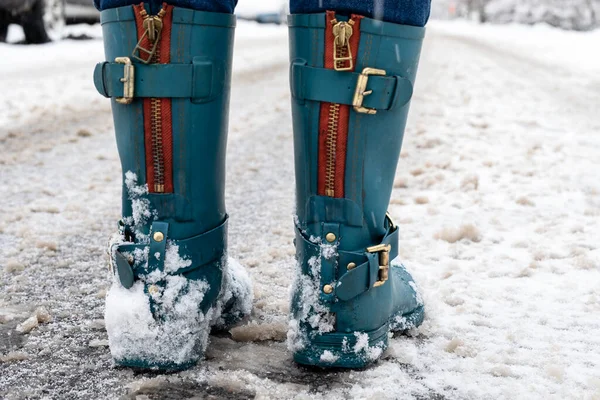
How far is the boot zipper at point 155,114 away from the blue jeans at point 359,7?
0.11 feet

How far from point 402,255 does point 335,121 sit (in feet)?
2.52

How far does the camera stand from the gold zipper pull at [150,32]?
1.01 meters

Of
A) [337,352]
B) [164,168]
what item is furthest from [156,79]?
[337,352]

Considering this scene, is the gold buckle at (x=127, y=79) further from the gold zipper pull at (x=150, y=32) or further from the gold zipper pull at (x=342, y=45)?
the gold zipper pull at (x=342, y=45)

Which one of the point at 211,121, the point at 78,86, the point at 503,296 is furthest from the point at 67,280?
the point at 78,86

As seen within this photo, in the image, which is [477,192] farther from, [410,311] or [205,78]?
[205,78]

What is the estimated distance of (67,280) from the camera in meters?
1.54

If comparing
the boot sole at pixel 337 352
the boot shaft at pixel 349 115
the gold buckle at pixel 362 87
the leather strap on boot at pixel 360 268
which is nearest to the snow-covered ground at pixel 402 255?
the boot sole at pixel 337 352

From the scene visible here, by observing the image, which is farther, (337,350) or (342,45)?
(337,350)

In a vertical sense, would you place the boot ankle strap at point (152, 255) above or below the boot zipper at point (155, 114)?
below

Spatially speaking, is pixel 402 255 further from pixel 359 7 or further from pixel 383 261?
pixel 359 7

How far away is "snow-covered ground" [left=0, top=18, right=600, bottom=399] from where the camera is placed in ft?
3.59

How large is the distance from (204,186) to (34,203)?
1284 millimetres

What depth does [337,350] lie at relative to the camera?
113 centimetres
